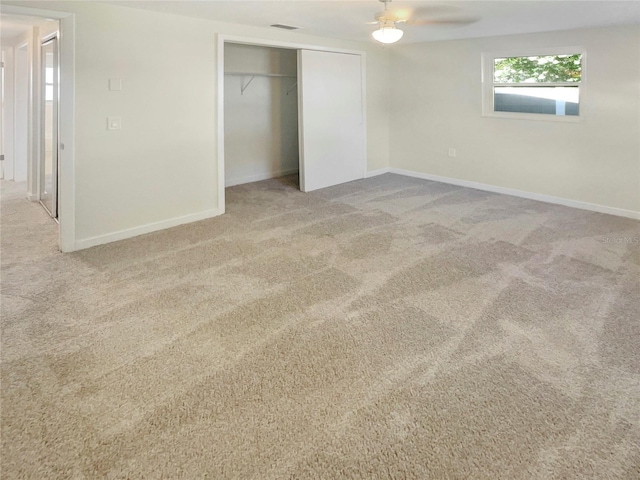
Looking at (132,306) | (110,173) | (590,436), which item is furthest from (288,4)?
(590,436)

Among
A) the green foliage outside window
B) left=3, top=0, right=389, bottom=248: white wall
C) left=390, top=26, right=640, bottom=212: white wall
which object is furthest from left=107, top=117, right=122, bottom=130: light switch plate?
the green foliage outside window

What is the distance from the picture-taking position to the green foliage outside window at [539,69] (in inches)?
195

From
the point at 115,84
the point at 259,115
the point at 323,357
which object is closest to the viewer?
the point at 323,357

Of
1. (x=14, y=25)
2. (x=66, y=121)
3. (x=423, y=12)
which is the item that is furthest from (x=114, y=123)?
(x=423, y=12)

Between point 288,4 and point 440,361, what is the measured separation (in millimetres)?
3135

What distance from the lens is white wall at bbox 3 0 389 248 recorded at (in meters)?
3.66

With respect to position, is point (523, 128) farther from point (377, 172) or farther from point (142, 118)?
point (142, 118)

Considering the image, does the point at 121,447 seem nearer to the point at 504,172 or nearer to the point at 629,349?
the point at 629,349

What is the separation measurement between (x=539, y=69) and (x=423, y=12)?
218 centimetres

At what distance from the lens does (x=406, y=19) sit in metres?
4.11

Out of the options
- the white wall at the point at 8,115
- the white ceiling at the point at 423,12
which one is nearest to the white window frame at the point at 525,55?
the white ceiling at the point at 423,12

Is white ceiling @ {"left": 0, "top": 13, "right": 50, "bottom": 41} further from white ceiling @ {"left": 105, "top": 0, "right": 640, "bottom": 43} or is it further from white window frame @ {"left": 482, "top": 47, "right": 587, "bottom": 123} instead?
white window frame @ {"left": 482, "top": 47, "right": 587, "bottom": 123}

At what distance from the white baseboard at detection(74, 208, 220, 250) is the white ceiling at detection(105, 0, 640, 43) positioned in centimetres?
200

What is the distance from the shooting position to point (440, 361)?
219cm
